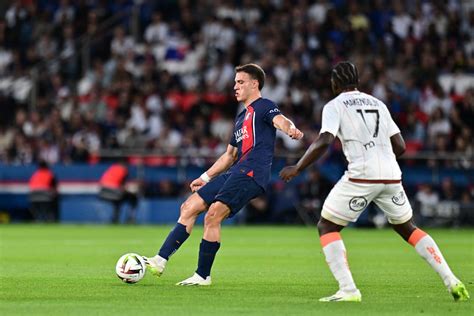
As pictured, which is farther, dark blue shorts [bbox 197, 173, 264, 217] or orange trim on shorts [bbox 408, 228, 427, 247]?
dark blue shorts [bbox 197, 173, 264, 217]

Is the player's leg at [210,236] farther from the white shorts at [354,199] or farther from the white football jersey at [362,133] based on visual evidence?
the white football jersey at [362,133]

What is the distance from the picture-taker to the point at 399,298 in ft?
37.9

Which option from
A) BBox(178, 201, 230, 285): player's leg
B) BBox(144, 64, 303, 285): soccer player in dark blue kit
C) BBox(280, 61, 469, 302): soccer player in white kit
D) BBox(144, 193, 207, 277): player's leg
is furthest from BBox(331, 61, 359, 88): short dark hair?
BBox(144, 193, 207, 277): player's leg

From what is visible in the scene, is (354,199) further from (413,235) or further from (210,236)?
(210,236)

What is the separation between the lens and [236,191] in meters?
12.6

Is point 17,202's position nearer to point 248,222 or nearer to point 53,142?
point 53,142

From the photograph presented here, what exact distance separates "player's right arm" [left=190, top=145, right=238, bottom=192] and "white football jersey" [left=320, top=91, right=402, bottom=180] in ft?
7.80

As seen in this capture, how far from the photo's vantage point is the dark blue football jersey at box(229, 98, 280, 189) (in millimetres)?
12688

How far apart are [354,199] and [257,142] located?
2.18 m

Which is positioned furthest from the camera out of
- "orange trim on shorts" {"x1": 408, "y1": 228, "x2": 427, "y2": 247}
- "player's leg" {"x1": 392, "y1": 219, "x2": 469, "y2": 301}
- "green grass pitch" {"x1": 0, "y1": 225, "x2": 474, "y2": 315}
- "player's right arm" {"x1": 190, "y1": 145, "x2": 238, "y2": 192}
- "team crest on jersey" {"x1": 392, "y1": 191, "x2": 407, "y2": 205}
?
"player's right arm" {"x1": 190, "y1": 145, "x2": 238, "y2": 192}

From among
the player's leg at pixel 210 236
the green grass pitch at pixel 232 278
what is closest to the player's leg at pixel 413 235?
the green grass pitch at pixel 232 278

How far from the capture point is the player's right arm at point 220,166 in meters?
13.1

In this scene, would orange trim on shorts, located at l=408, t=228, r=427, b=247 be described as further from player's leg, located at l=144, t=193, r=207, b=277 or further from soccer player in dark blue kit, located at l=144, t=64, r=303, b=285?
player's leg, located at l=144, t=193, r=207, b=277

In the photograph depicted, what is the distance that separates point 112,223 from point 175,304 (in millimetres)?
20861
